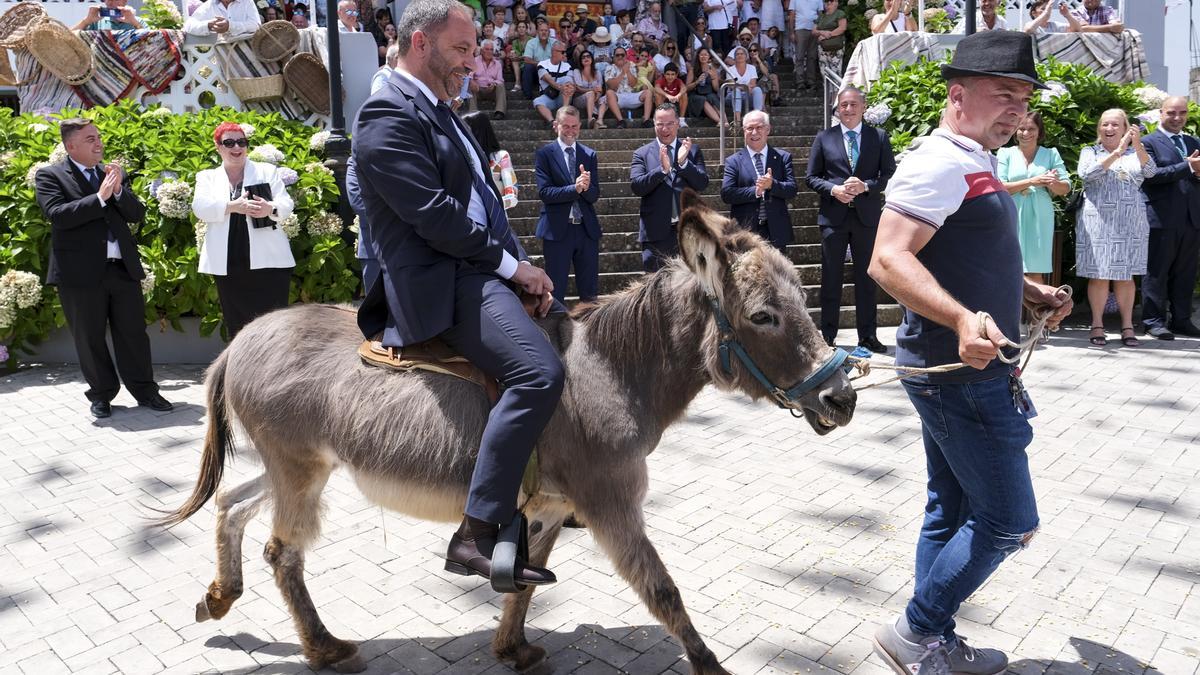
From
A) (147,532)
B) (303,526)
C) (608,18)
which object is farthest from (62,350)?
(608,18)

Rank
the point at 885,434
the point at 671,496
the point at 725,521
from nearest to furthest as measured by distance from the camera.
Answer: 1. the point at 725,521
2. the point at 671,496
3. the point at 885,434

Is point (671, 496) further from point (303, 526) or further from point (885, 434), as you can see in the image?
point (303, 526)

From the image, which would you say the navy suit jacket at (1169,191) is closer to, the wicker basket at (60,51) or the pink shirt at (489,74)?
the pink shirt at (489,74)

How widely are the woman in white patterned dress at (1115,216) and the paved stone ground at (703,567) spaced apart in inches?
129

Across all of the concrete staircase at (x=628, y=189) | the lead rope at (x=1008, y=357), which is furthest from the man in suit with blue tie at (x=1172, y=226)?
the lead rope at (x=1008, y=357)

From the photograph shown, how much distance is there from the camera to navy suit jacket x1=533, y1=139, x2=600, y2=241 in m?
9.70

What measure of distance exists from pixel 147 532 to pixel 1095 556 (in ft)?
17.9

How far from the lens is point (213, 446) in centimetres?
424

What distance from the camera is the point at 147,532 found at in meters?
5.39

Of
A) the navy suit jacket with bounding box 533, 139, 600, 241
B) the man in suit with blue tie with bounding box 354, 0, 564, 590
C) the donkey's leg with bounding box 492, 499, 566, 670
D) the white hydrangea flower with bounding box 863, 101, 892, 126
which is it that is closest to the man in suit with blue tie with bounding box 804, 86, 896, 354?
the white hydrangea flower with bounding box 863, 101, 892, 126

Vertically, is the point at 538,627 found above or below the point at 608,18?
below

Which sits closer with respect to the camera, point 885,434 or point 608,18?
point 885,434

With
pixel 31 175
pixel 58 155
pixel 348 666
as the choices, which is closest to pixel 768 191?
pixel 58 155

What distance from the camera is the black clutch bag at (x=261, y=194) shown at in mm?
8016
